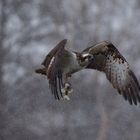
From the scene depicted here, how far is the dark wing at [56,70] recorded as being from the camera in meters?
11.7

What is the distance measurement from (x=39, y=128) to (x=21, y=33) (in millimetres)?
5660

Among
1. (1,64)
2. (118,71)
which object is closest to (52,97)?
(1,64)

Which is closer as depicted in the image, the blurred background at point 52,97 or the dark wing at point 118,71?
the dark wing at point 118,71

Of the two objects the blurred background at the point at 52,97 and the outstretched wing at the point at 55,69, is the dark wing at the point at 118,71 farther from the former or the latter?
the blurred background at the point at 52,97

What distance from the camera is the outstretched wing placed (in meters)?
11.8

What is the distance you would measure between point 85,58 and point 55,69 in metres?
0.52

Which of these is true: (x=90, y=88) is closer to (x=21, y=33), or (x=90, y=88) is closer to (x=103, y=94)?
(x=103, y=94)

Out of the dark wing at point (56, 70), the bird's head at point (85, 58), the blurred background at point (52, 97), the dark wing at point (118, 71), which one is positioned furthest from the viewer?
the blurred background at point (52, 97)

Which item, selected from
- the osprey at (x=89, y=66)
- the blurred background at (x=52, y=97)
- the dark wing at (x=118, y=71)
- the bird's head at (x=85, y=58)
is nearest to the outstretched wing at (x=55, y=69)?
the osprey at (x=89, y=66)

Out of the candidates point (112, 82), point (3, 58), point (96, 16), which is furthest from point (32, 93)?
point (112, 82)

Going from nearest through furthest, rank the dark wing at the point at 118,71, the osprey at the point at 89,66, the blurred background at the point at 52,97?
1. the osprey at the point at 89,66
2. the dark wing at the point at 118,71
3. the blurred background at the point at 52,97

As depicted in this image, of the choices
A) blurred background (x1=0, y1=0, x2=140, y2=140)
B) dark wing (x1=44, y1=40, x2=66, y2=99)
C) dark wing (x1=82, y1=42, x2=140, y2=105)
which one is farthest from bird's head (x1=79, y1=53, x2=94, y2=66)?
blurred background (x1=0, y1=0, x2=140, y2=140)

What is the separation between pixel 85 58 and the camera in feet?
40.9

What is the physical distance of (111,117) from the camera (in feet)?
105
